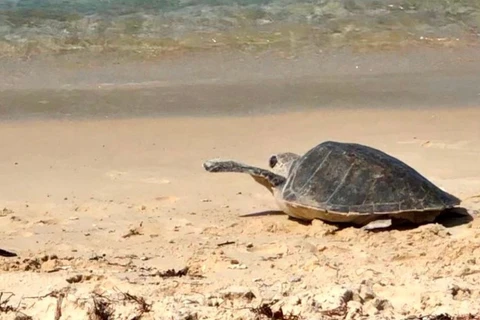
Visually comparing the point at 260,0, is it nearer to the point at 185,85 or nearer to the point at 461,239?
the point at 185,85

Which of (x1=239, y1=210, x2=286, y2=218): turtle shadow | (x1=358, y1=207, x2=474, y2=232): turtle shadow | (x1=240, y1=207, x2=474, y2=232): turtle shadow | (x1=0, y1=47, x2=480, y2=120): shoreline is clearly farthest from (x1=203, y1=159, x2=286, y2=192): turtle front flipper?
(x1=0, y1=47, x2=480, y2=120): shoreline

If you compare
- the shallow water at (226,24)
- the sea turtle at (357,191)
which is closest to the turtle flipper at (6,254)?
the sea turtle at (357,191)

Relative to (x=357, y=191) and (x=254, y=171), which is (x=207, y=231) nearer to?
(x=254, y=171)

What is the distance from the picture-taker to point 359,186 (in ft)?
15.9

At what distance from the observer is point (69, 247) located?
4.55 metres

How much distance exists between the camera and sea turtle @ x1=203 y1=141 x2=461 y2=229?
4.76 m

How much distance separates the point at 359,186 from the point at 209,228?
84 cm

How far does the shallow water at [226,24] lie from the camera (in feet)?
34.6

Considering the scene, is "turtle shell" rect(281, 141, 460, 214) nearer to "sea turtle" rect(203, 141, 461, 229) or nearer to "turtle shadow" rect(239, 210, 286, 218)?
"sea turtle" rect(203, 141, 461, 229)

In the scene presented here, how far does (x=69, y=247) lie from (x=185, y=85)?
436cm

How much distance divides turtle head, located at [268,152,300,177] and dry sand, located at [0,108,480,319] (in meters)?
0.22

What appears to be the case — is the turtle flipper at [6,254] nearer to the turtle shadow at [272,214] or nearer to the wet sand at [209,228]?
the wet sand at [209,228]

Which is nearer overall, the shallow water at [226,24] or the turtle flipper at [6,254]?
the turtle flipper at [6,254]

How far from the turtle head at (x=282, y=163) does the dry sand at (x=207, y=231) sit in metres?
0.22
